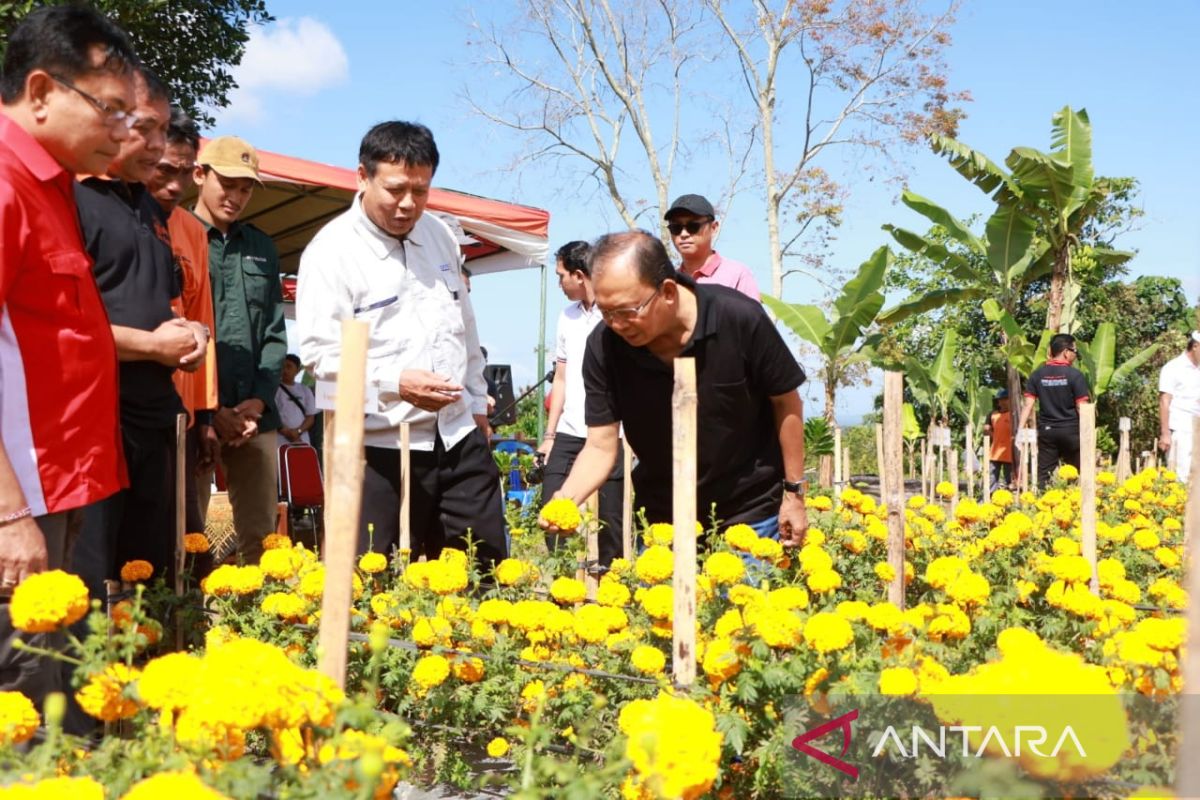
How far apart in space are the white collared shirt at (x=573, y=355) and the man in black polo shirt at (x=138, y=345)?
7.23 ft

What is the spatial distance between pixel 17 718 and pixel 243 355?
268cm

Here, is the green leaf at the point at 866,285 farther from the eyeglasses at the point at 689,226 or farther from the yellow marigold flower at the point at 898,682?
the yellow marigold flower at the point at 898,682

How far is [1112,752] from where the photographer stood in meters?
1.32

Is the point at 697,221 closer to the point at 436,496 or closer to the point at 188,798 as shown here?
the point at 436,496

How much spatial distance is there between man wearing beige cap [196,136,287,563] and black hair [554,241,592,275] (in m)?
1.67

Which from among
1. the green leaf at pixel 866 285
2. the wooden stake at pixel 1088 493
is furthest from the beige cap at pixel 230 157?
the green leaf at pixel 866 285

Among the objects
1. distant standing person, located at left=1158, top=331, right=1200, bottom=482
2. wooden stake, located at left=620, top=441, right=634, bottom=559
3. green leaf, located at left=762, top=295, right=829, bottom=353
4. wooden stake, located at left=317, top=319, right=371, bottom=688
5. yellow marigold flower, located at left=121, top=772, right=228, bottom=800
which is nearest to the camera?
yellow marigold flower, located at left=121, top=772, right=228, bottom=800

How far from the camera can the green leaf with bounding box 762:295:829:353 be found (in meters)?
13.7

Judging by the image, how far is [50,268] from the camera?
2.15 meters

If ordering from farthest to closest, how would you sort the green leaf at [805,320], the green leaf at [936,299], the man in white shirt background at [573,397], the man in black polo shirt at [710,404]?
the green leaf at [936,299]
the green leaf at [805,320]
the man in white shirt background at [573,397]
the man in black polo shirt at [710,404]

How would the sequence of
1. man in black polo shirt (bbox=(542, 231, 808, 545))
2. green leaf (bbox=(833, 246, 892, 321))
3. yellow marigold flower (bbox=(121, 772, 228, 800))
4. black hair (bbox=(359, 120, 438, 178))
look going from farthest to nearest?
green leaf (bbox=(833, 246, 892, 321)) → black hair (bbox=(359, 120, 438, 178)) → man in black polo shirt (bbox=(542, 231, 808, 545)) → yellow marigold flower (bbox=(121, 772, 228, 800))

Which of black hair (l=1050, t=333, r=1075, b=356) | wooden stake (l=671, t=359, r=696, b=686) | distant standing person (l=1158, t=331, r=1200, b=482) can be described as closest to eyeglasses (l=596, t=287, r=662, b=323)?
wooden stake (l=671, t=359, r=696, b=686)

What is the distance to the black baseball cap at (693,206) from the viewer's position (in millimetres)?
4732

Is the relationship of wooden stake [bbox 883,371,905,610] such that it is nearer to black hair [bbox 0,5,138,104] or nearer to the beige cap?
black hair [bbox 0,5,138,104]
